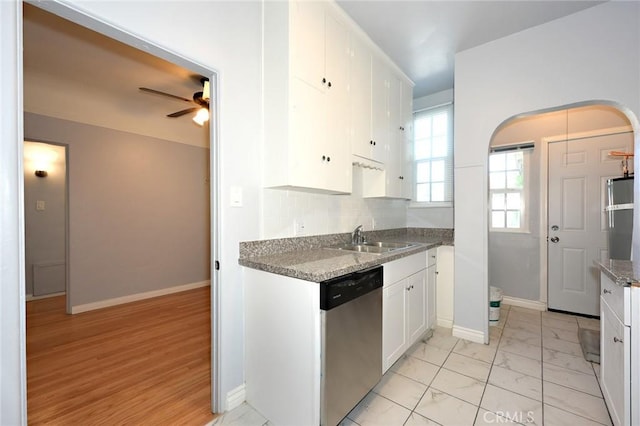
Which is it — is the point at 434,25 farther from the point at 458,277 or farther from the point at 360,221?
the point at 458,277

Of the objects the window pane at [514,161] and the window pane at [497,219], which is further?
the window pane at [497,219]

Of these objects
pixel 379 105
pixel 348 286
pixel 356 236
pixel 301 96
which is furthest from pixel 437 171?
pixel 348 286

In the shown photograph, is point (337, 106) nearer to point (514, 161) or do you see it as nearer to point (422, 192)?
point (422, 192)

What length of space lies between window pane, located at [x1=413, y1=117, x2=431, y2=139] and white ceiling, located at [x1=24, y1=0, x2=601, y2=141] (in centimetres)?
37

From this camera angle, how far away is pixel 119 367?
2.16m

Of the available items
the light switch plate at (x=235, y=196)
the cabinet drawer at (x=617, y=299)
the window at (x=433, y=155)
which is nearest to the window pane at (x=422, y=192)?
the window at (x=433, y=155)

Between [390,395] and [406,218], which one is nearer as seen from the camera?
[390,395]

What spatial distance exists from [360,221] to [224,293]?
67.3 inches

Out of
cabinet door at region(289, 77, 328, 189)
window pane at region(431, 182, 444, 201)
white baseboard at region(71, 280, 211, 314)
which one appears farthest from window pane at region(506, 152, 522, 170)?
white baseboard at region(71, 280, 211, 314)

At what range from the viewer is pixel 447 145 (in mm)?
3430

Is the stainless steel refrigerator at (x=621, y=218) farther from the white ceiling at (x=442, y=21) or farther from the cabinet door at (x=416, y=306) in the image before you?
the cabinet door at (x=416, y=306)

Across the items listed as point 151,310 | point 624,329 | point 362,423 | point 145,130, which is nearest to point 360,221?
point 362,423

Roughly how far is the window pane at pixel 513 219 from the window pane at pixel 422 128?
1.46 meters
